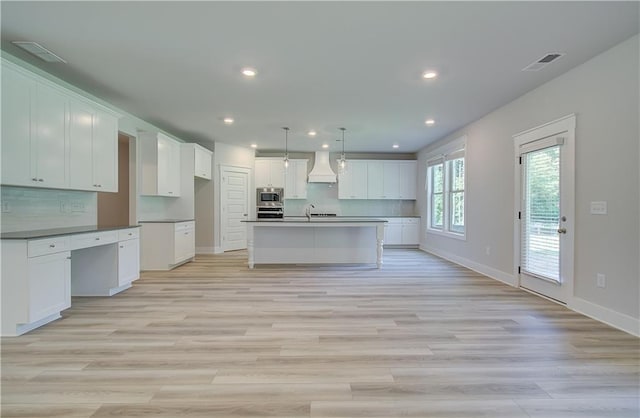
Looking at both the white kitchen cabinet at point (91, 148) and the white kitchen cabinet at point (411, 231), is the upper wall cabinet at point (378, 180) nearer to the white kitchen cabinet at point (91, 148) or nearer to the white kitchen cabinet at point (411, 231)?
the white kitchen cabinet at point (411, 231)

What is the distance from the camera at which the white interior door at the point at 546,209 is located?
352 centimetres

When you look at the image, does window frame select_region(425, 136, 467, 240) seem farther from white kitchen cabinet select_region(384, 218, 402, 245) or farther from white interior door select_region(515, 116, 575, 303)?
white interior door select_region(515, 116, 575, 303)

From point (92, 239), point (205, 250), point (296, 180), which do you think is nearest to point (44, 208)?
point (92, 239)

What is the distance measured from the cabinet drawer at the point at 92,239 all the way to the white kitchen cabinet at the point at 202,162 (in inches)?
116

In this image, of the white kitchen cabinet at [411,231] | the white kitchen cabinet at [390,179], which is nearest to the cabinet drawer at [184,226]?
the white kitchen cabinet at [390,179]

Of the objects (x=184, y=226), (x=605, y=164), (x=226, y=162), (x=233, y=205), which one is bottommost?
(x=184, y=226)

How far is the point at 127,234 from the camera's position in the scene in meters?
4.10

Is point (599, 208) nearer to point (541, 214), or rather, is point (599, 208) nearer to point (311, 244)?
point (541, 214)

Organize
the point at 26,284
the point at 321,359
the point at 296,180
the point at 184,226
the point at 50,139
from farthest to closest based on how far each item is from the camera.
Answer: the point at 296,180 → the point at 184,226 → the point at 50,139 → the point at 26,284 → the point at 321,359

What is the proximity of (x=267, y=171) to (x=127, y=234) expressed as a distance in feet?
15.1

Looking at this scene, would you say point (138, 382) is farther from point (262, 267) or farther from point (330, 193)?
point (330, 193)

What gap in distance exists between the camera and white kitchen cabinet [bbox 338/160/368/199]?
28.2 feet

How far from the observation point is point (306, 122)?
223 inches

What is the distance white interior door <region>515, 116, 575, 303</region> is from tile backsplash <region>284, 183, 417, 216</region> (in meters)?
4.55
